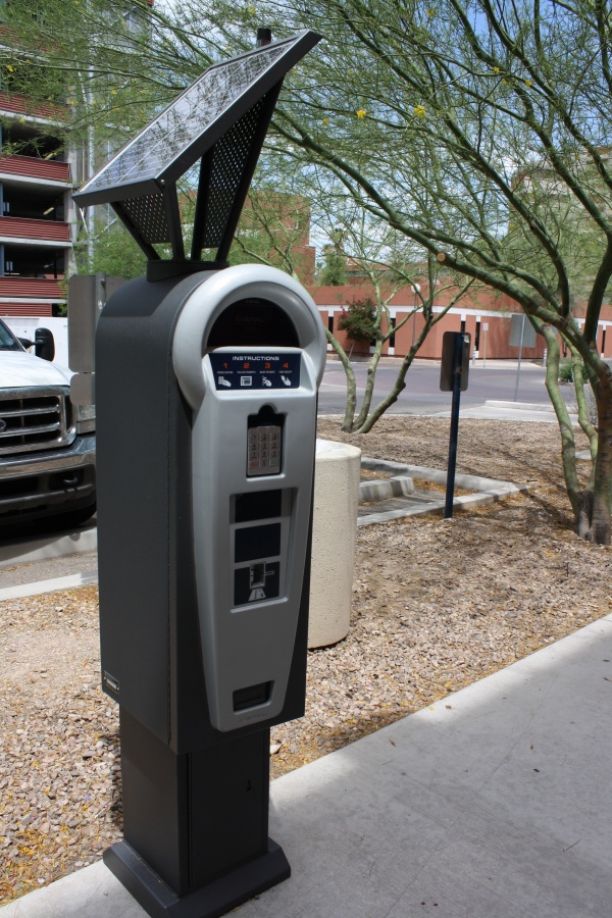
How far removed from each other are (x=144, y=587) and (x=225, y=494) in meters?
0.41

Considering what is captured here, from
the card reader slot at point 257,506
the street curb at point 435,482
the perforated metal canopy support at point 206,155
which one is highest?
the perforated metal canopy support at point 206,155

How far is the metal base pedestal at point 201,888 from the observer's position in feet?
8.19

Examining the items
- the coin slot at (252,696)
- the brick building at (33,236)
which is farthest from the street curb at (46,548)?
the brick building at (33,236)

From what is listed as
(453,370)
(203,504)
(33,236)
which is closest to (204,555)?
(203,504)

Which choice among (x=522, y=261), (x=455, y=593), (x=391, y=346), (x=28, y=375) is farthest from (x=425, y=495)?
(x=391, y=346)

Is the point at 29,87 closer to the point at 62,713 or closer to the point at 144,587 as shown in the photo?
the point at 62,713

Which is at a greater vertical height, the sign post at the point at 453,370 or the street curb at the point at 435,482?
the sign post at the point at 453,370

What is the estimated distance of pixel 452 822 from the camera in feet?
9.96

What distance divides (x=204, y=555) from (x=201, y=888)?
3.55 ft

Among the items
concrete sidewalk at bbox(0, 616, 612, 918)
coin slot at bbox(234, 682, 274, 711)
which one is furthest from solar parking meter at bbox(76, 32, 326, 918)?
concrete sidewalk at bbox(0, 616, 612, 918)

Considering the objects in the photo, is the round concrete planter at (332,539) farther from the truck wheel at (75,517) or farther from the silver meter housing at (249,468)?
the truck wheel at (75,517)

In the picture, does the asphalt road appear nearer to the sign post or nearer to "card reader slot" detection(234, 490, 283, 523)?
the sign post

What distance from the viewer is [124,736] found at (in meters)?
2.66

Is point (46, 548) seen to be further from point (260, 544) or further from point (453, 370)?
point (260, 544)
